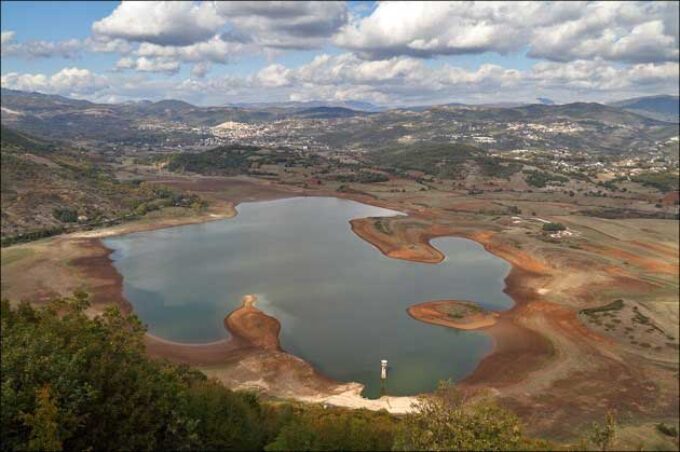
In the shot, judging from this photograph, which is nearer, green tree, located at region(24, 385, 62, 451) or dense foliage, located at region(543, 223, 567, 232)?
green tree, located at region(24, 385, 62, 451)

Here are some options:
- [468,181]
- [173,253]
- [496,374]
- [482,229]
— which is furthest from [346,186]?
[496,374]

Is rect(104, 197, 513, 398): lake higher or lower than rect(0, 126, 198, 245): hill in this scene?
lower

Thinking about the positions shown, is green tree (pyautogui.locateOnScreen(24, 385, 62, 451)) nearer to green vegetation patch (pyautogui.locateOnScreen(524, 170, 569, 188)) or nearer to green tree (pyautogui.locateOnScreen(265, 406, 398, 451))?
green tree (pyautogui.locateOnScreen(265, 406, 398, 451))

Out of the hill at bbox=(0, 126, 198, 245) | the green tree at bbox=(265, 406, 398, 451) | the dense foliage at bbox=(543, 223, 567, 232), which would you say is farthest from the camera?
the dense foliage at bbox=(543, 223, 567, 232)

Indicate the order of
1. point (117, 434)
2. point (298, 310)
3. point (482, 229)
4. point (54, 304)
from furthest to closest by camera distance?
point (482, 229) < point (298, 310) < point (54, 304) < point (117, 434)

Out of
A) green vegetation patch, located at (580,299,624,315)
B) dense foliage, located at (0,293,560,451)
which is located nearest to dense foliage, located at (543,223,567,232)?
green vegetation patch, located at (580,299,624,315)

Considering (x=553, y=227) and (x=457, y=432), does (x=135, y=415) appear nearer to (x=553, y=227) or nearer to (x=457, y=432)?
(x=457, y=432)

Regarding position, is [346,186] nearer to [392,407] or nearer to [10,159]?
[10,159]
